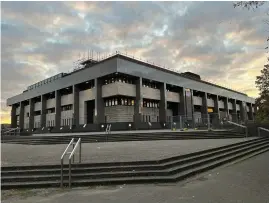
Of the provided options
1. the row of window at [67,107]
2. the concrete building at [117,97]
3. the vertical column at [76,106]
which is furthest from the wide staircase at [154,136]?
the row of window at [67,107]

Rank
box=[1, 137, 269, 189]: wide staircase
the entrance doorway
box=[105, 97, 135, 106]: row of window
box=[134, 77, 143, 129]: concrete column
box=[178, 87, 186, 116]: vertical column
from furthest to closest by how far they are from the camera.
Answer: box=[178, 87, 186, 116]: vertical column < the entrance doorway < box=[105, 97, 135, 106]: row of window < box=[134, 77, 143, 129]: concrete column < box=[1, 137, 269, 189]: wide staircase

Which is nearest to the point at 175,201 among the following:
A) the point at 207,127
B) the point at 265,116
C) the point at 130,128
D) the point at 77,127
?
the point at 265,116

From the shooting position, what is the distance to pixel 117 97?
122 ft

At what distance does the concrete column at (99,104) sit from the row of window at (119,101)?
4.11 feet

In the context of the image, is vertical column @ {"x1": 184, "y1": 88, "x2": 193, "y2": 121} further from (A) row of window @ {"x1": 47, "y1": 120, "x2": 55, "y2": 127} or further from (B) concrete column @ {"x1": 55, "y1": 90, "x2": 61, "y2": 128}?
(A) row of window @ {"x1": 47, "y1": 120, "x2": 55, "y2": 127}

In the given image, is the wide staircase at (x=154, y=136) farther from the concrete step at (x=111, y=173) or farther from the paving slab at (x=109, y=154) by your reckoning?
the concrete step at (x=111, y=173)

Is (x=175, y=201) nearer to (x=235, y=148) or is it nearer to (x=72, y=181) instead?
(x=72, y=181)

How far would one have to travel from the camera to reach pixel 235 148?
12.3m

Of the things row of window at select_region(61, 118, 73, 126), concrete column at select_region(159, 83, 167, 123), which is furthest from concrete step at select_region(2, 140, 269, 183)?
row of window at select_region(61, 118, 73, 126)

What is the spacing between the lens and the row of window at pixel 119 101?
3715cm

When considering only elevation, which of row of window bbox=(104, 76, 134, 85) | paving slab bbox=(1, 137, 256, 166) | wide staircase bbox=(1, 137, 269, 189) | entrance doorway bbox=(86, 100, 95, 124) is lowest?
wide staircase bbox=(1, 137, 269, 189)

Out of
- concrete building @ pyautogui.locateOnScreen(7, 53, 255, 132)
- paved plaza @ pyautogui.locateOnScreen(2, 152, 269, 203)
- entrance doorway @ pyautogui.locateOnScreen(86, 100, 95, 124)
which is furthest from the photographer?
entrance doorway @ pyautogui.locateOnScreen(86, 100, 95, 124)

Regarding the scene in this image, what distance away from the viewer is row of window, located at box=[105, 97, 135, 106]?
37.2 meters

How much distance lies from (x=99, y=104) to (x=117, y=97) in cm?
310
